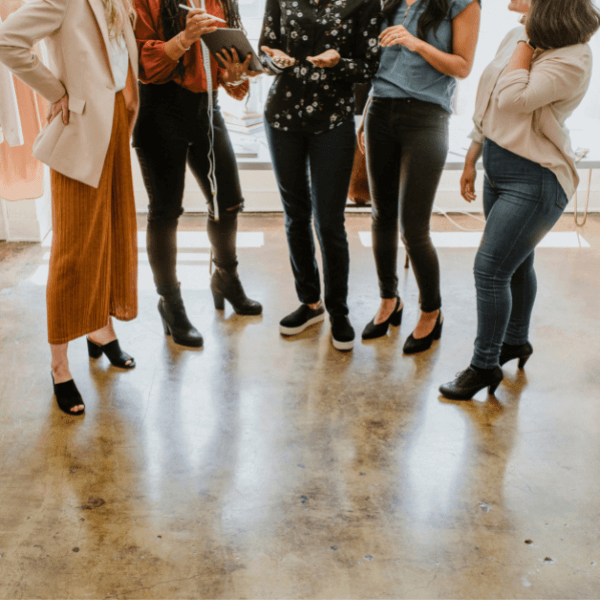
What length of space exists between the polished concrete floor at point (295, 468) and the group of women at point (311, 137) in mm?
148

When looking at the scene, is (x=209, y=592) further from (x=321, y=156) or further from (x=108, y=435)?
(x=321, y=156)

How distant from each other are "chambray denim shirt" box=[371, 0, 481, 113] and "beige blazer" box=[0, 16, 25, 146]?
1.74 m

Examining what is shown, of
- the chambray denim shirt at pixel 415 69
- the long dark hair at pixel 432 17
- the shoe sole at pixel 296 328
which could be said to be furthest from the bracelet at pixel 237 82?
the shoe sole at pixel 296 328

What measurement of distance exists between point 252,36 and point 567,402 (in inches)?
124

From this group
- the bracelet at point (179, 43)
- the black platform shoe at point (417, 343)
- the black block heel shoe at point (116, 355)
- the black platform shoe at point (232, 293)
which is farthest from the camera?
the black platform shoe at point (232, 293)

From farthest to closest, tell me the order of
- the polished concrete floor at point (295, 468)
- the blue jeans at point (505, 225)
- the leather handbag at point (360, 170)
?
the leather handbag at point (360, 170) < the blue jeans at point (505, 225) < the polished concrete floor at point (295, 468)

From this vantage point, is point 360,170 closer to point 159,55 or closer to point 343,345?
point 343,345

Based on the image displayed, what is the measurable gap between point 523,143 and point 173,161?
48.7 inches

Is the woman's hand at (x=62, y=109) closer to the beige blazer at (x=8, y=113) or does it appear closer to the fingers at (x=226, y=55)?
the fingers at (x=226, y=55)

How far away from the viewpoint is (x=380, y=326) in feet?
8.72

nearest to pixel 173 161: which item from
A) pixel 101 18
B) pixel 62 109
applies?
pixel 62 109

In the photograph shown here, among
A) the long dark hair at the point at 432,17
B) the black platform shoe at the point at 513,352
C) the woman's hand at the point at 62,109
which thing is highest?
the long dark hair at the point at 432,17

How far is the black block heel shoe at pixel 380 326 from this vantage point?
264 centimetres

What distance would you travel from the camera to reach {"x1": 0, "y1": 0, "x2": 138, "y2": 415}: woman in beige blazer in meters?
1.72
